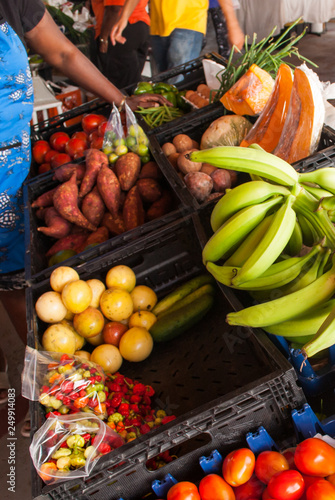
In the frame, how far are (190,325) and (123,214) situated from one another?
0.69 meters

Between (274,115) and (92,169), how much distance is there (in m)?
0.96

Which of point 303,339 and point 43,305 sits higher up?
point 303,339

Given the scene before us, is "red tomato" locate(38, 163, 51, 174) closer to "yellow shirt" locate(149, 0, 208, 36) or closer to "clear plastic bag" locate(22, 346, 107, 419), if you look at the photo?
"clear plastic bag" locate(22, 346, 107, 419)

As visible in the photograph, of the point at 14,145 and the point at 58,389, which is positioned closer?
the point at 58,389

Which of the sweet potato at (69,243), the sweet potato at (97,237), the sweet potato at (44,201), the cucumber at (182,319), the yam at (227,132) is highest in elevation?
the yam at (227,132)

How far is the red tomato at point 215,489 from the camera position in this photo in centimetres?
109

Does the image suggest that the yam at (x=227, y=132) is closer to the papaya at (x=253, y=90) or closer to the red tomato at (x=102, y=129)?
the papaya at (x=253, y=90)

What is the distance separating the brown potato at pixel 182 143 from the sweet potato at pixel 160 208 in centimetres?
32

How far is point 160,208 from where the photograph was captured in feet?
6.92

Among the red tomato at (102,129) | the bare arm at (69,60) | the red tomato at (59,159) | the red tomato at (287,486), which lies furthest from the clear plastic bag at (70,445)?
the bare arm at (69,60)

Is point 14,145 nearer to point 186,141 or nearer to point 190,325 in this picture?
point 186,141

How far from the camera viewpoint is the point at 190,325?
5.63 feet

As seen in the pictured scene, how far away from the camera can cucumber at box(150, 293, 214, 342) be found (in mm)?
1703

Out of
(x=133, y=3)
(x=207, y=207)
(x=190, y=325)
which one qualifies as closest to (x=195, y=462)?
(x=190, y=325)
